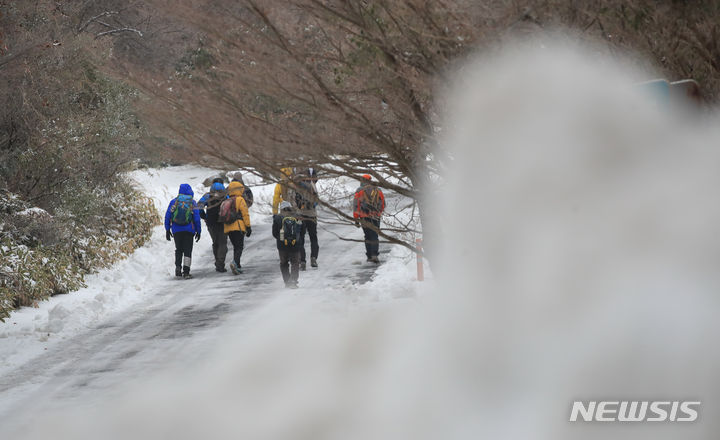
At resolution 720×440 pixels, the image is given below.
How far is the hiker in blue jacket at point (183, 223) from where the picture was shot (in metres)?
15.1

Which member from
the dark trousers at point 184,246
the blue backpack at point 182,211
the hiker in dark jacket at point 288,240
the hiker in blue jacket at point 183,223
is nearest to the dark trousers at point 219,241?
the hiker in blue jacket at point 183,223

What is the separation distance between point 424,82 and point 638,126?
2.05 metres

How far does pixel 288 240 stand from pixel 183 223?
3.05 metres

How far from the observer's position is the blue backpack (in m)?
15.1

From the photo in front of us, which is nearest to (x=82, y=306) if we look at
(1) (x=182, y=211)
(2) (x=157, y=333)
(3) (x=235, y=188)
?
(2) (x=157, y=333)

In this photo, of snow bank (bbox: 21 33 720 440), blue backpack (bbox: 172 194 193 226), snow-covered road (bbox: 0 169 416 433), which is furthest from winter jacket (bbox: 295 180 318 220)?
blue backpack (bbox: 172 194 193 226)

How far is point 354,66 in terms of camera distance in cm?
771

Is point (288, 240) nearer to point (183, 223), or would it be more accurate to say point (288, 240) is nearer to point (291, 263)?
point (291, 263)

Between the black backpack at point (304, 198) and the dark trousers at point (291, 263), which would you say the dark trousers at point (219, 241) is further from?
the black backpack at point (304, 198)

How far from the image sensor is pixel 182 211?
15.1 metres

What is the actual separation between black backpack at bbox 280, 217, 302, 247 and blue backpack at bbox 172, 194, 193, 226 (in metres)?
2.76

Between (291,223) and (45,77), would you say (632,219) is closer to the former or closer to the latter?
(291,223)

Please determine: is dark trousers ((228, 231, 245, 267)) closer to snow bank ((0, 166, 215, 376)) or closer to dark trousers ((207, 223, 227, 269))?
dark trousers ((207, 223, 227, 269))

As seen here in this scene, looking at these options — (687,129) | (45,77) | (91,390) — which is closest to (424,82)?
(687,129)
